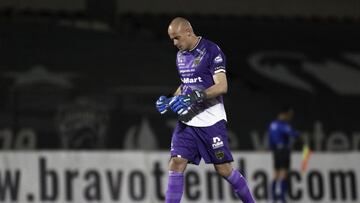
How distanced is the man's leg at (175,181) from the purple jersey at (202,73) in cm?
35

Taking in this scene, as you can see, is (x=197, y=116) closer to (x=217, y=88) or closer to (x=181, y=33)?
(x=217, y=88)

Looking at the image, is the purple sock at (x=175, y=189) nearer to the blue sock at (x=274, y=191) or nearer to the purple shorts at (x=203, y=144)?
Result: the purple shorts at (x=203, y=144)

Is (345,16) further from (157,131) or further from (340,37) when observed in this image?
(157,131)

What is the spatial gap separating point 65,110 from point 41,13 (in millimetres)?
4077

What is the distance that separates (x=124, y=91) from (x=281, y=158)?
3.62m

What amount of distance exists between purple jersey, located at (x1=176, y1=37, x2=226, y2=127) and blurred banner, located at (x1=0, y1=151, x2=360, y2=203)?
6.95 m

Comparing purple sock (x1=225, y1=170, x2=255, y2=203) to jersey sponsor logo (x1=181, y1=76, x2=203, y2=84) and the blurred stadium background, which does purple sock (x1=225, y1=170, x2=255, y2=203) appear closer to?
jersey sponsor logo (x1=181, y1=76, x2=203, y2=84)

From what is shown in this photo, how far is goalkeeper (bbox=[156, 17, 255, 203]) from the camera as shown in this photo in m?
7.69

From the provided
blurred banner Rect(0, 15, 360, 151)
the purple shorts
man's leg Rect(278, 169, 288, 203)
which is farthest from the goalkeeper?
blurred banner Rect(0, 15, 360, 151)

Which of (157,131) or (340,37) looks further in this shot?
(340,37)

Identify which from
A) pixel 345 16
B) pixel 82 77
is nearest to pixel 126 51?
pixel 82 77

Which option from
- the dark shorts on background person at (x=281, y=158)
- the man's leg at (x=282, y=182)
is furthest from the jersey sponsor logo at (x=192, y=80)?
the man's leg at (x=282, y=182)

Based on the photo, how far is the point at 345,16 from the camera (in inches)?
865

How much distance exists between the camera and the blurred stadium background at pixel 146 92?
1484cm
